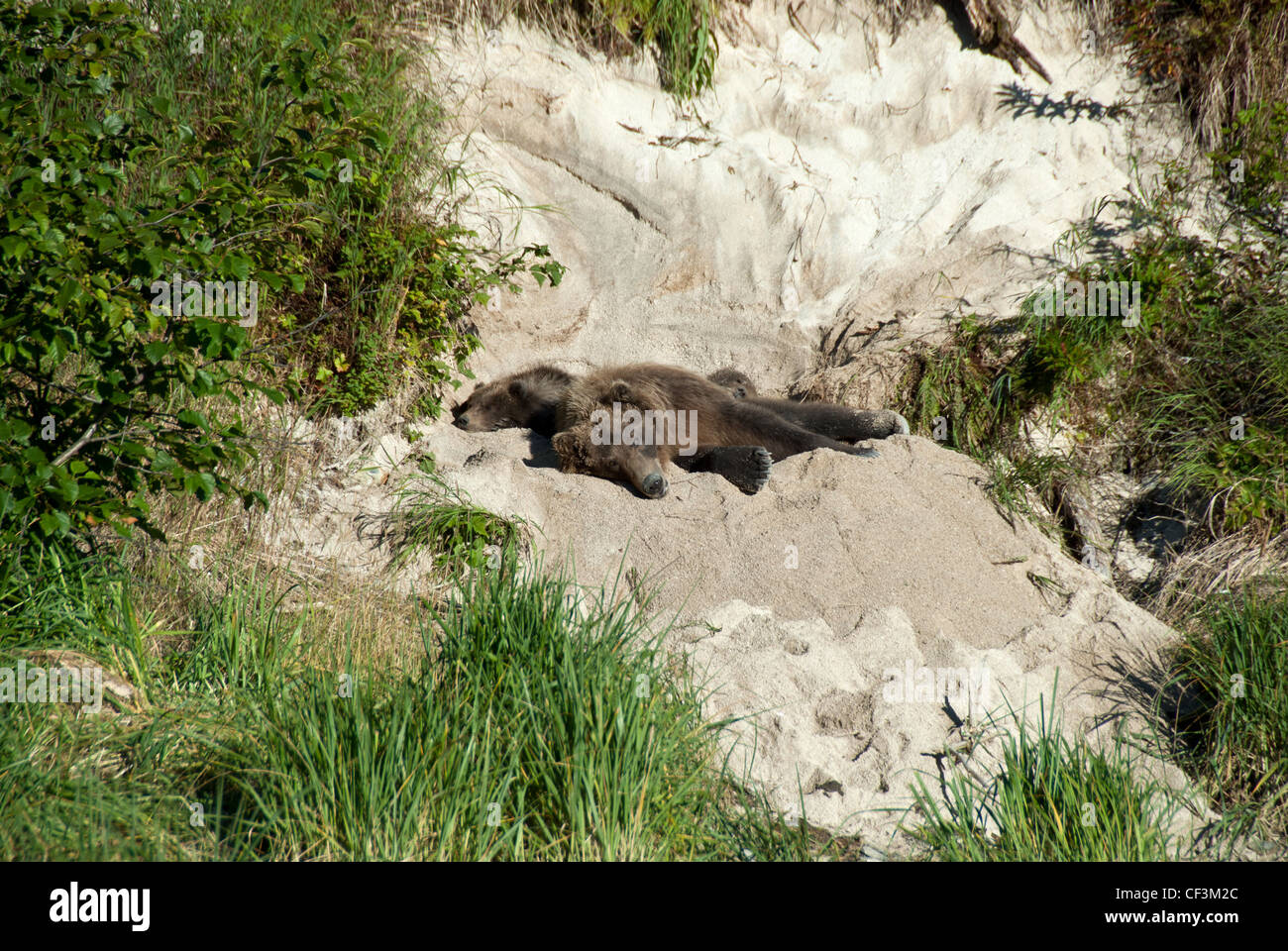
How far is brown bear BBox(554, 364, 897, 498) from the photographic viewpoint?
5926 mm

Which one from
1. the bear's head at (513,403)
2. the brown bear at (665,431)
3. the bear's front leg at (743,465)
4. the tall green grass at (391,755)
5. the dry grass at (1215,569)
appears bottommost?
the tall green grass at (391,755)

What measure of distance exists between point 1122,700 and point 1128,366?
2883 millimetres

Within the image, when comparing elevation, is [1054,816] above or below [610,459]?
below

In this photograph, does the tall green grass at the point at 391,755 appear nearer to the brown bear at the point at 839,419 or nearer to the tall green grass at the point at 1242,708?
the tall green grass at the point at 1242,708

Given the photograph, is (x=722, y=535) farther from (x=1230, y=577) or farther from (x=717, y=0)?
(x=717, y=0)

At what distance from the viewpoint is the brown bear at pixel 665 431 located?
5926mm

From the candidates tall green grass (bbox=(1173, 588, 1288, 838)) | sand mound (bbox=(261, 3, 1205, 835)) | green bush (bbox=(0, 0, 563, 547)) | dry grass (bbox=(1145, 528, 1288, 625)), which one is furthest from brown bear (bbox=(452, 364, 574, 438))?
tall green grass (bbox=(1173, 588, 1288, 838))

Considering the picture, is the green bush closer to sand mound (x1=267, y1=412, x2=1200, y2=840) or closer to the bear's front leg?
sand mound (x1=267, y1=412, x2=1200, y2=840)

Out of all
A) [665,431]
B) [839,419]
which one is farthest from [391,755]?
[839,419]

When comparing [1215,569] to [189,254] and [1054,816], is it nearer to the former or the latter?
[1054,816]

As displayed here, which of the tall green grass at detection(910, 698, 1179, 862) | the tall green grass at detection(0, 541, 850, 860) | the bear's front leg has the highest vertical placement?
the bear's front leg

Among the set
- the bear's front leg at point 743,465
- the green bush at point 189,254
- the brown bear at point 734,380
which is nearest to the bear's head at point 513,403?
the green bush at point 189,254

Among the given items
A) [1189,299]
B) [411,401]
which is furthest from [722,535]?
[1189,299]

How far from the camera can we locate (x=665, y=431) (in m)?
6.54
